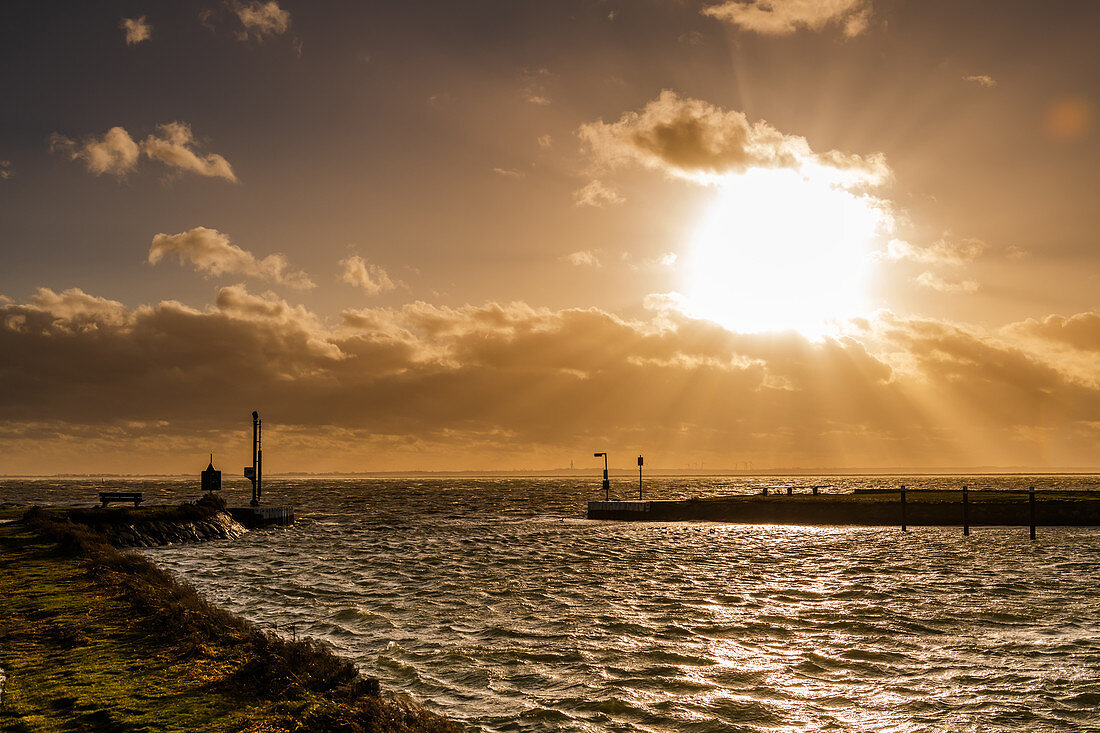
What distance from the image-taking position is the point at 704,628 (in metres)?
23.5

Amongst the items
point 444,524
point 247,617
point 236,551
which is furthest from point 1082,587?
point 444,524

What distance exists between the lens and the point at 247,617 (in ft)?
80.9

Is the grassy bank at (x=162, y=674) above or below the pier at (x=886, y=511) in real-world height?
above

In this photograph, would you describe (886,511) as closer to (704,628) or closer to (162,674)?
(704,628)

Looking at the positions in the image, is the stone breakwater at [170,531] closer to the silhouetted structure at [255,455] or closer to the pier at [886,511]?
the silhouetted structure at [255,455]

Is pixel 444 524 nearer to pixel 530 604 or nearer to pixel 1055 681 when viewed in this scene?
pixel 530 604

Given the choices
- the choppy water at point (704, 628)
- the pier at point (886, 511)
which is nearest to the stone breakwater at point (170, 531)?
the choppy water at point (704, 628)

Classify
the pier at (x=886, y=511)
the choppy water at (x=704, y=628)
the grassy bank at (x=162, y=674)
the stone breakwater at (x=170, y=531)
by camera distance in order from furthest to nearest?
the pier at (x=886, y=511), the stone breakwater at (x=170, y=531), the choppy water at (x=704, y=628), the grassy bank at (x=162, y=674)

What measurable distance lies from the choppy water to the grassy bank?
3.08 metres

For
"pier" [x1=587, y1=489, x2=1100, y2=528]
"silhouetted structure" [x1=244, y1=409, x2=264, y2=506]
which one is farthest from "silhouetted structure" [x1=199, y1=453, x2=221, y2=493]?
"pier" [x1=587, y1=489, x2=1100, y2=528]

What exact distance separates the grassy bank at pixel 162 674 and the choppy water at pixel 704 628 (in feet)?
10.1

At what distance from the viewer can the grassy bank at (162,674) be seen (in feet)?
35.1

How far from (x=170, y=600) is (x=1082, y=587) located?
34.1 m

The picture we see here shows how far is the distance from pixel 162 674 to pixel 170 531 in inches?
1862
